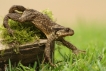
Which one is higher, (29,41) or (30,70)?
(29,41)

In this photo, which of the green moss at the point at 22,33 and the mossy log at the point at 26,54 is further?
the green moss at the point at 22,33

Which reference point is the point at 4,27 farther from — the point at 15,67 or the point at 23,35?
the point at 15,67

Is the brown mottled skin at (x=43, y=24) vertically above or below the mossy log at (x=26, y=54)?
above

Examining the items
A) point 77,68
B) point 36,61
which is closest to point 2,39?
point 36,61

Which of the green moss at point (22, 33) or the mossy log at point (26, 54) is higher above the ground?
the green moss at point (22, 33)

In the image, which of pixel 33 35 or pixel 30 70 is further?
pixel 33 35

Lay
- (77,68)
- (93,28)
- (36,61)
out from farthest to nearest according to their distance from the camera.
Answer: (93,28), (36,61), (77,68)

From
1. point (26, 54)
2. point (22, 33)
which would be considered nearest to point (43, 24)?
point (22, 33)

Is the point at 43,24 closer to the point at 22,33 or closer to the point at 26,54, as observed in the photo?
the point at 22,33
